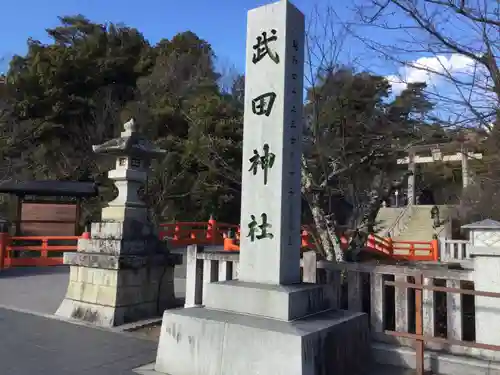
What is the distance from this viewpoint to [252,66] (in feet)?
15.7

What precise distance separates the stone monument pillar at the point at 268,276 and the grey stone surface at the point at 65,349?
68 cm

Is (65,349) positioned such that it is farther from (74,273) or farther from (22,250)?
(22,250)

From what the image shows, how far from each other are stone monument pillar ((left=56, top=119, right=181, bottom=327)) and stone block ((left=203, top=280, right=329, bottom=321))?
2473mm

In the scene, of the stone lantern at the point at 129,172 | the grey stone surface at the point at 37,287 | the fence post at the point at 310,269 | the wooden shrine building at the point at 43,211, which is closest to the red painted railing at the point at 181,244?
the wooden shrine building at the point at 43,211

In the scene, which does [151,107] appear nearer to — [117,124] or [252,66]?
[117,124]

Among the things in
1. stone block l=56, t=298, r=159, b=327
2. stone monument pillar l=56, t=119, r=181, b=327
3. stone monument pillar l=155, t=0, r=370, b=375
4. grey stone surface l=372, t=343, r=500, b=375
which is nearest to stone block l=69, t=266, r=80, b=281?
stone monument pillar l=56, t=119, r=181, b=327

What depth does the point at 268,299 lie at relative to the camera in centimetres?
411

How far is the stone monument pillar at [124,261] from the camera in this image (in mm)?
6508

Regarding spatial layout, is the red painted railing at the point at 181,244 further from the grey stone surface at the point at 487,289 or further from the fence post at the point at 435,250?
the grey stone surface at the point at 487,289

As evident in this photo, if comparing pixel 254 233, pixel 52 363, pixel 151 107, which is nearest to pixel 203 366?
pixel 254 233

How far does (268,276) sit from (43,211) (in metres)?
13.3

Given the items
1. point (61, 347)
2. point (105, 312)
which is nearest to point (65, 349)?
point (61, 347)

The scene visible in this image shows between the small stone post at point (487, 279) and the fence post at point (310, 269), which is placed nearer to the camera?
the small stone post at point (487, 279)

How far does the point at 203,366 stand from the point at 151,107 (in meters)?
21.5
